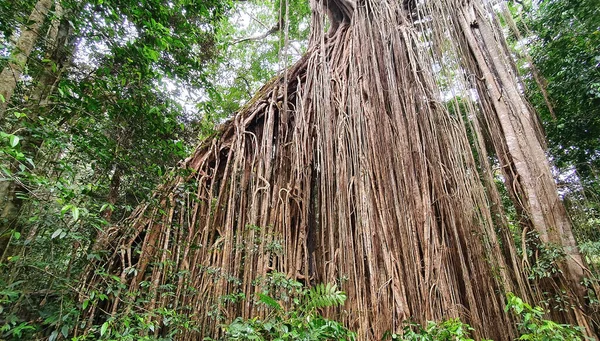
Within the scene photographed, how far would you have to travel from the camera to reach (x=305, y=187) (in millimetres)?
2721

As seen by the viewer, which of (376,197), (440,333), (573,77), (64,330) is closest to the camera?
(440,333)

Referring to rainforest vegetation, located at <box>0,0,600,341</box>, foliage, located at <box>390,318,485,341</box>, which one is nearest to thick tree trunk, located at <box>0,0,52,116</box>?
rainforest vegetation, located at <box>0,0,600,341</box>

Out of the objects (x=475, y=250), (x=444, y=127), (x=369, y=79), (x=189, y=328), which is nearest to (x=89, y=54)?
(x=189, y=328)

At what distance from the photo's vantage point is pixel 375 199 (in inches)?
87.7

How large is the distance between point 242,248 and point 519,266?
1931mm

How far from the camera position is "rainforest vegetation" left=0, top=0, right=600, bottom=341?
168cm

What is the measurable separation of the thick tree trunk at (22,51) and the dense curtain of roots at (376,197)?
1.02 meters

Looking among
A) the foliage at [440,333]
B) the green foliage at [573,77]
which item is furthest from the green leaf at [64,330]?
the green foliage at [573,77]

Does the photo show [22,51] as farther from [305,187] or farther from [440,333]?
[440,333]

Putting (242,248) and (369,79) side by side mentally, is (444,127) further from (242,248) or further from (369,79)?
(242,248)

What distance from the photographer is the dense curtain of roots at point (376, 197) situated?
1.94 metres

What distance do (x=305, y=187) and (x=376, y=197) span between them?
71cm

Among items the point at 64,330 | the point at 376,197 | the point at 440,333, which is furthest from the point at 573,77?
the point at 64,330

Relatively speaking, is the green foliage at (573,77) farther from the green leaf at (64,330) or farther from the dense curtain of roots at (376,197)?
the green leaf at (64,330)
